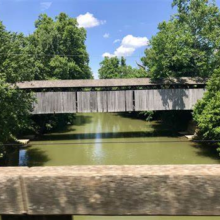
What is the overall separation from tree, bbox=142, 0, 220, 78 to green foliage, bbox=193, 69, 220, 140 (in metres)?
8.03

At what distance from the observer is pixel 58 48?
3541 centimetres

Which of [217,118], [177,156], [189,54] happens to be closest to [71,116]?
[189,54]

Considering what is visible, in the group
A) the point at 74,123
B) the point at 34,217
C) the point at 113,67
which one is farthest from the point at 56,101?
the point at 113,67

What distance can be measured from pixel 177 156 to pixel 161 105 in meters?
7.05

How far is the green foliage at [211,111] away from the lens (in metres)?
15.6

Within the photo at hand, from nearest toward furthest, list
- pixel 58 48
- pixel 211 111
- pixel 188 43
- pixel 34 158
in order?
pixel 211 111 → pixel 34 158 → pixel 188 43 → pixel 58 48

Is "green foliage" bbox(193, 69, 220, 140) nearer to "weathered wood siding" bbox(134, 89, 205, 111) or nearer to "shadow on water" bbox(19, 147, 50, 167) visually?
"weathered wood siding" bbox(134, 89, 205, 111)

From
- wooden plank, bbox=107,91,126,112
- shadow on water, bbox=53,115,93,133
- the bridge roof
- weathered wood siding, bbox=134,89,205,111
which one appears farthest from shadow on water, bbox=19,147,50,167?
weathered wood siding, bbox=134,89,205,111

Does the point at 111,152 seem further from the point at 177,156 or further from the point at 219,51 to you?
the point at 219,51

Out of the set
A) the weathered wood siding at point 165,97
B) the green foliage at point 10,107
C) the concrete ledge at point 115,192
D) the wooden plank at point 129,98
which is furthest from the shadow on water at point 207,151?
the concrete ledge at point 115,192

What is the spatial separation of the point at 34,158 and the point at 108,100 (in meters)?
9.01

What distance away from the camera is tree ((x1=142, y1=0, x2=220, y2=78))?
25250 mm

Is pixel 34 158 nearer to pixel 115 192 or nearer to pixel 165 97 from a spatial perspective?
pixel 165 97

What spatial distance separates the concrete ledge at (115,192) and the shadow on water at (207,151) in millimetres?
16023
